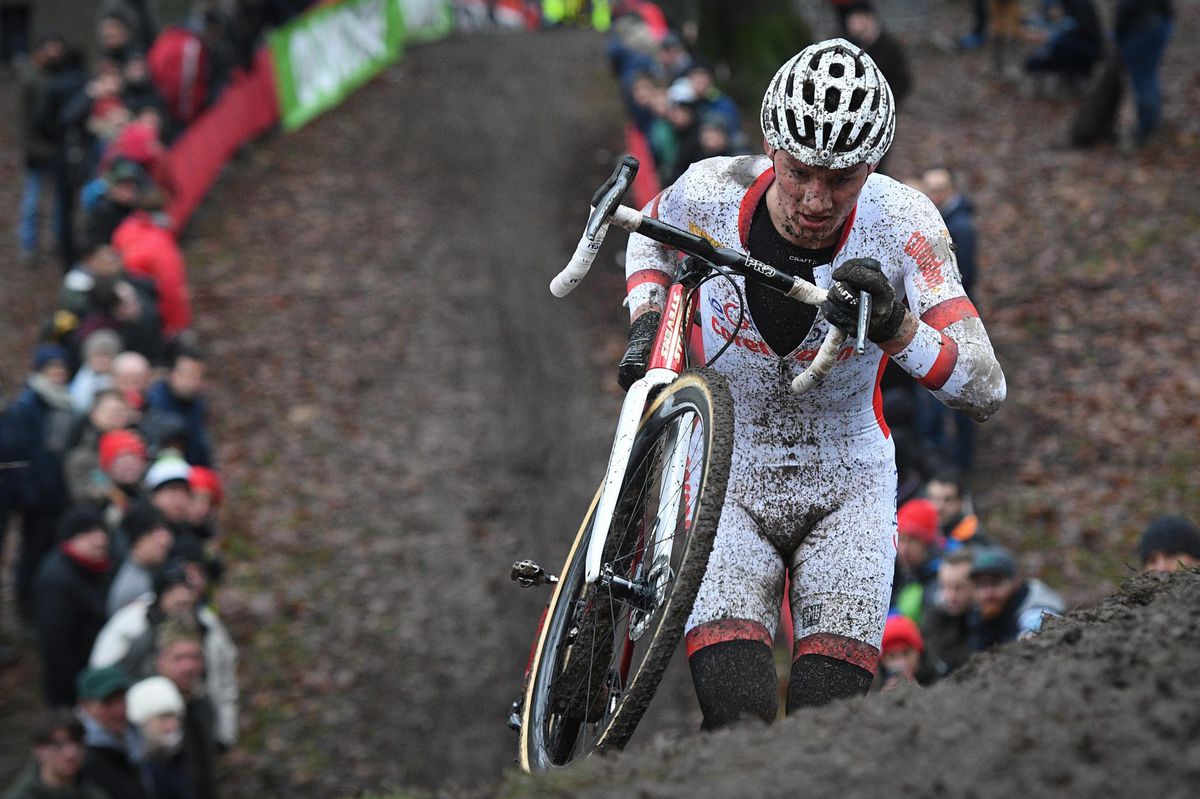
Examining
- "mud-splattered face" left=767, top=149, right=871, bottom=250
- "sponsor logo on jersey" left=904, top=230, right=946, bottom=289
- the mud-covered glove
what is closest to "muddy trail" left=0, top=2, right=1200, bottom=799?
the mud-covered glove

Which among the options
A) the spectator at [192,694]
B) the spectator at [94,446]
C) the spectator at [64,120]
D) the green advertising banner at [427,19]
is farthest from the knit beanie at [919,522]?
the green advertising banner at [427,19]

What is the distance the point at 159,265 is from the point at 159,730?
255 inches

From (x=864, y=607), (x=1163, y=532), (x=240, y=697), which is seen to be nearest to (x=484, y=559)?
(x=240, y=697)

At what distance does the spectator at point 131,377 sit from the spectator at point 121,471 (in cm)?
81

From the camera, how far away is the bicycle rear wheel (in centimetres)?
479

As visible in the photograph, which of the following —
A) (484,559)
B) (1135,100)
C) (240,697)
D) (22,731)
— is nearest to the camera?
(22,731)

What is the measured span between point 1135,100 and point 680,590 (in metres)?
17.1

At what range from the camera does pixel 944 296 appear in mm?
4926

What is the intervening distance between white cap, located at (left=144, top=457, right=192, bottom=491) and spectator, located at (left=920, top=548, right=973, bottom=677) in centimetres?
502

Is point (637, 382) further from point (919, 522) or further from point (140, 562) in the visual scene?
point (140, 562)

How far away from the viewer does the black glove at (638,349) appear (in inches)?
208

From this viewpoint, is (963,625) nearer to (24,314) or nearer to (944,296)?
(944,296)

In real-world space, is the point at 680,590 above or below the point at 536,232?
below

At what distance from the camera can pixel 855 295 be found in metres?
4.50
